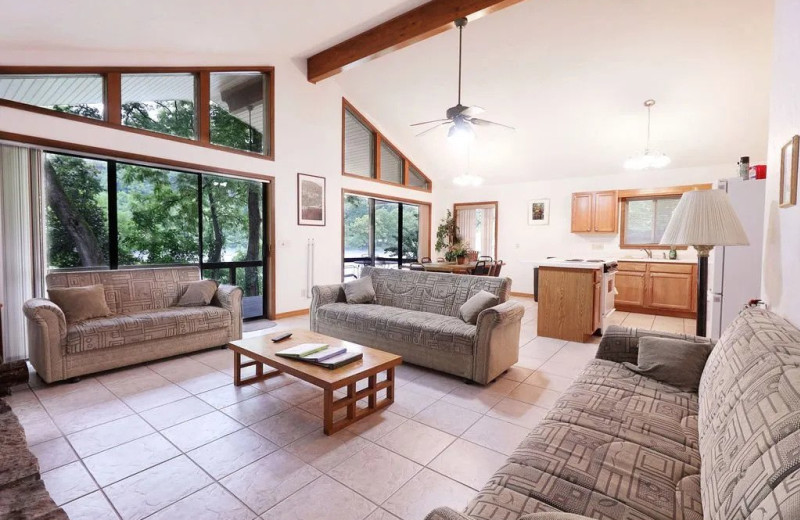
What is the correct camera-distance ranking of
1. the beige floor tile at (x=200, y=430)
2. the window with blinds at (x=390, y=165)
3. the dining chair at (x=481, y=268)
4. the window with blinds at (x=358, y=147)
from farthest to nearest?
the window with blinds at (x=390, y=165) < the window with blinds at (x=358, y=147) < the dining chair at (x=481, y=268) < the beige floor tile at (x=200, y=430)

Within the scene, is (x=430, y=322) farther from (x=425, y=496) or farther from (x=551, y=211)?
(x=551, y=211)

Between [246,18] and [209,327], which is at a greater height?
[246,18]

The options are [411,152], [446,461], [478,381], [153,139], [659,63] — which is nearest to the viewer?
[446,461]

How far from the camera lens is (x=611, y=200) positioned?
681 centimetres

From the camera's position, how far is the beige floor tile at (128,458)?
192cm

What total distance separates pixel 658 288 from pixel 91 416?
7135 mm

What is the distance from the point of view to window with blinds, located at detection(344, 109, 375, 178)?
669 centimetres

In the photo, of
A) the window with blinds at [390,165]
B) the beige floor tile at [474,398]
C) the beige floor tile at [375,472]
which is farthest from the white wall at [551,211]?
the beige floor tile at [375,472]

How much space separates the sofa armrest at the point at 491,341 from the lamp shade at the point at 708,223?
129 cm

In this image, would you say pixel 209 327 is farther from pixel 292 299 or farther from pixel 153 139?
pixel 153 139

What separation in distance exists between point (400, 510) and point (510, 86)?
215 inches

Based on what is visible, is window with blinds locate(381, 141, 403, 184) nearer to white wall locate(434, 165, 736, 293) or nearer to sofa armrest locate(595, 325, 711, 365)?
white wall locate(434, 165, 736, 293)

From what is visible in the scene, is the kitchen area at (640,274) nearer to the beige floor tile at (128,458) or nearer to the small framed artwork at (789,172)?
the small framed artwork at (789,172)

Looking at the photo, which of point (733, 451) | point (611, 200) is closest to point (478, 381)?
point (733, 451)
